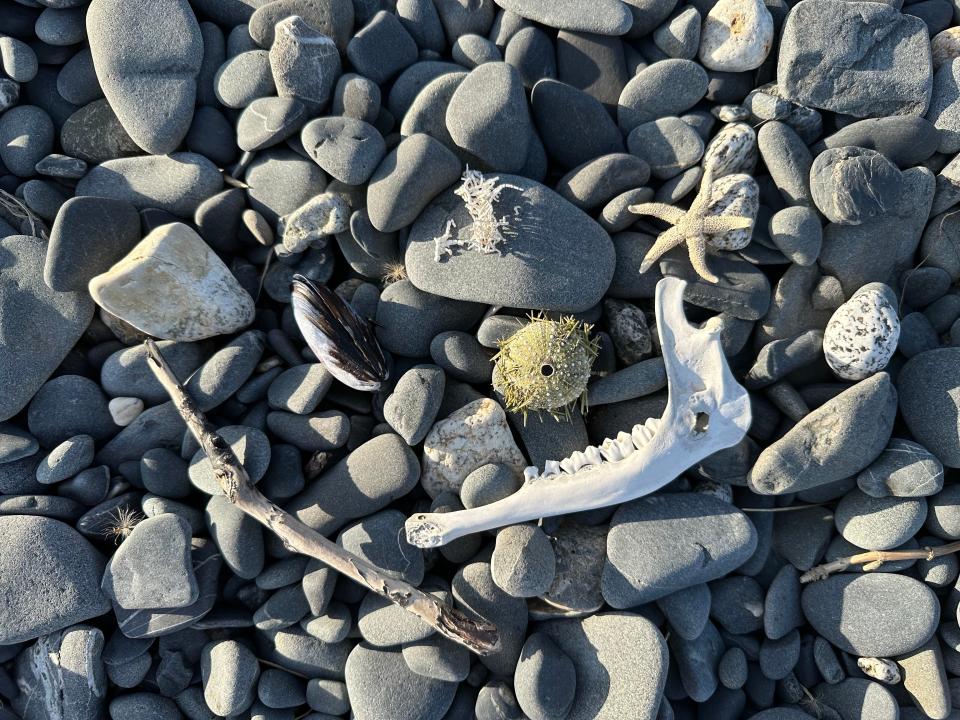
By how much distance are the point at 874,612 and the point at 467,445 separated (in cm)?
244

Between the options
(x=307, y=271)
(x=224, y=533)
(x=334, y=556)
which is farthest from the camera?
(x=307, y=271)

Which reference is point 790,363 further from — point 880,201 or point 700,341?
point 880,201

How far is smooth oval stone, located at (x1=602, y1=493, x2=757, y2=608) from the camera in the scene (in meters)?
3.23

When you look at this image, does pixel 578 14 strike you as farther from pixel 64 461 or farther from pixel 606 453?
pixel 64 461

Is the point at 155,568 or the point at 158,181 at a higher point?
the point at 158,181

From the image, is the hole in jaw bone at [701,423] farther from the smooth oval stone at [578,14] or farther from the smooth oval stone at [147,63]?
the smooth oval stone at [147,63]

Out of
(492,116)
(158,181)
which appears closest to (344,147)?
(492,116)

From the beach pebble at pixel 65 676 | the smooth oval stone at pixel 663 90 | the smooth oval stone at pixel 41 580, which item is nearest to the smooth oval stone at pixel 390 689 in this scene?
Answer: the beach pebble at pixel 65 676

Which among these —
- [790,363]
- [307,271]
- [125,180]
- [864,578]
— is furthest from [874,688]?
[125,180]

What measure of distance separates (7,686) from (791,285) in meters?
4.89

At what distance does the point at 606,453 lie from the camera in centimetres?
319

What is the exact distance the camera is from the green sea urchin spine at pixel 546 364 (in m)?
2.95

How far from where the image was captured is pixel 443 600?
3219mm

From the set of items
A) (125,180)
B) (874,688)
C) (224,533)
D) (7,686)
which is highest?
(125,180)
